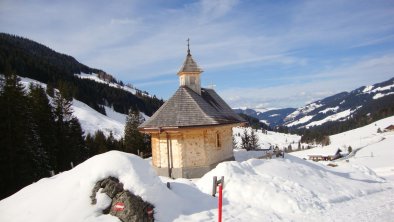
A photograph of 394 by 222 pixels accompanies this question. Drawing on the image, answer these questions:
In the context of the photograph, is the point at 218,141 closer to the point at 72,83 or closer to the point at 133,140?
the point at 133,140

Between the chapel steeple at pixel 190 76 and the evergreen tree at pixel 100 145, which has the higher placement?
the chapel steeple at pixel 190 76

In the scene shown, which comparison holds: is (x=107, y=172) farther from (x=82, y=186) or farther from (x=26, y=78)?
(x=26, y=78)

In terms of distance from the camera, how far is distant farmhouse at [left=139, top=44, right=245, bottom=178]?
22.9 meters

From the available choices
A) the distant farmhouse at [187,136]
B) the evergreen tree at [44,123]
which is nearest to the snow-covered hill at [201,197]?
the distant farmhouse at [187,136]

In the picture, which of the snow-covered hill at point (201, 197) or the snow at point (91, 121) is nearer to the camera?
the snow-covered hill at point (201, 197)

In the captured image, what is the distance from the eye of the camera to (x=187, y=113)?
77.9ft

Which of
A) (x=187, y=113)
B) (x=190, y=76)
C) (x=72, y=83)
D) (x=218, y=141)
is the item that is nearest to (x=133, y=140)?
(x=190, y=76)

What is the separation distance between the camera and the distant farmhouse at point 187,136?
901 inches

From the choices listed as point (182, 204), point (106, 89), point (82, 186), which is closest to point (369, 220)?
point (182, 204)

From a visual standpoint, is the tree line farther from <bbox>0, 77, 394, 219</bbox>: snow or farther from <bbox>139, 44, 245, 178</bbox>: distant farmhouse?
<bbox>0, 77, 394, 219</bbox>: snow

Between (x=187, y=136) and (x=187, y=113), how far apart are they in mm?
1728

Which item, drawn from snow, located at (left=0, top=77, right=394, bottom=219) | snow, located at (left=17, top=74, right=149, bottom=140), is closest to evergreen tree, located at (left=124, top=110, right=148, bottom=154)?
snow, located at (left=0, top=77, right=394, bottom=219)

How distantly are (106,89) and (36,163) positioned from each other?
14587 centimetres

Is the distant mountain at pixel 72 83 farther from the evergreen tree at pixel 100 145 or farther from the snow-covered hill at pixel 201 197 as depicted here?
the snow-covered hill at pixel 201 197
